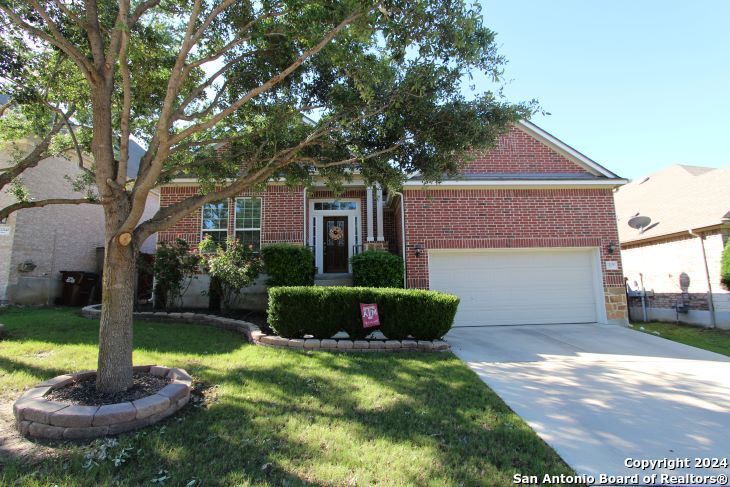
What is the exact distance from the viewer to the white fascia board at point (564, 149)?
1063 centimetres

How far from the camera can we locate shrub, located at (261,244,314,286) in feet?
31.4

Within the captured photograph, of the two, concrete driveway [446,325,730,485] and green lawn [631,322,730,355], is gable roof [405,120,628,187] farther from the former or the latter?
concrete driveway [446,325,730,485]

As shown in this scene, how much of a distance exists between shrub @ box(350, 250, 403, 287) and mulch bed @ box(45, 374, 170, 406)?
548 centimetres

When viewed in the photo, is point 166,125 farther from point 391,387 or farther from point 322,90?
point 391,387

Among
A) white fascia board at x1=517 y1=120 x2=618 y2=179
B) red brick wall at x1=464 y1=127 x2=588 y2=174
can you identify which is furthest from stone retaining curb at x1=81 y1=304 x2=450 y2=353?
white fascia board at x1=517 y1=120 x2=618 y2=179

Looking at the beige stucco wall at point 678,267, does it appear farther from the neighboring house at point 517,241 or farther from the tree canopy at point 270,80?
the tree canopy at point 270,80

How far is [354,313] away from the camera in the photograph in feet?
23.3

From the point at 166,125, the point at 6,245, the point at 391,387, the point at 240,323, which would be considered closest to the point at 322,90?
the point at 166,125

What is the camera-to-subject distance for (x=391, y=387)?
4.79m

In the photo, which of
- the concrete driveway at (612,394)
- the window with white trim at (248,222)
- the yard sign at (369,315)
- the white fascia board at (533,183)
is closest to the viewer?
the concrete driveway at (612,394)

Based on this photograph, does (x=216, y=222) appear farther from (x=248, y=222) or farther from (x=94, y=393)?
(x=94, y=393)

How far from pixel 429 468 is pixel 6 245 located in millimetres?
14107

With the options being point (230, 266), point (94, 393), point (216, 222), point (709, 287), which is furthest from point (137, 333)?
point (709, 287)

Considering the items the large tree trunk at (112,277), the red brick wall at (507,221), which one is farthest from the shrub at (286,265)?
the large tree trunk at (112,277)
